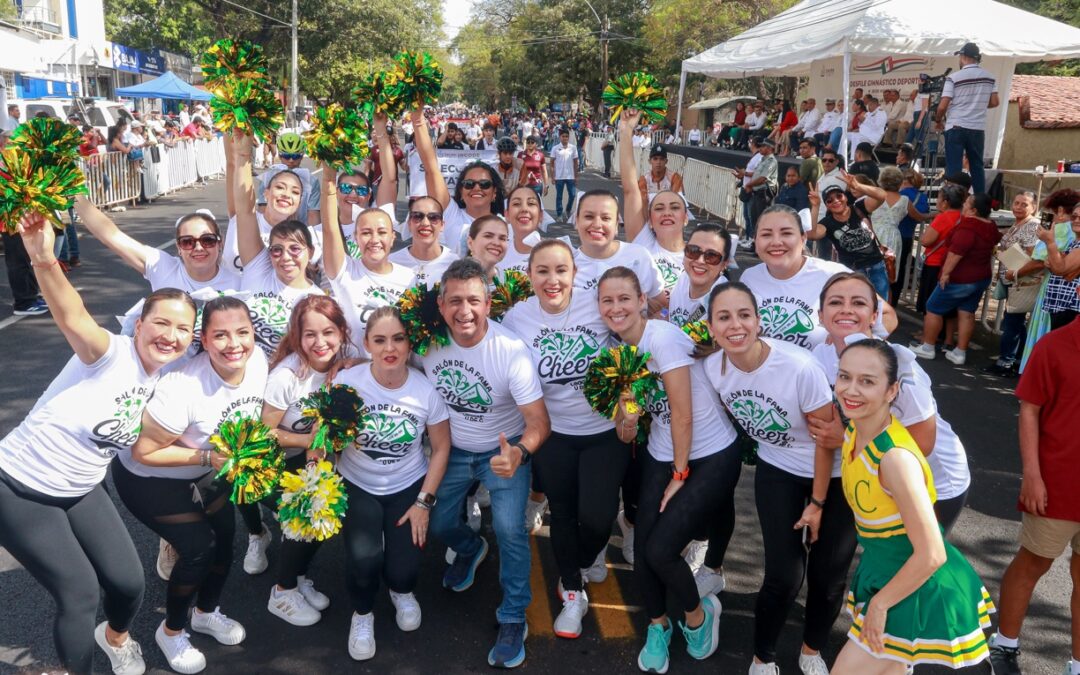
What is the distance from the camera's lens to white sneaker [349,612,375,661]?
358 centimetres

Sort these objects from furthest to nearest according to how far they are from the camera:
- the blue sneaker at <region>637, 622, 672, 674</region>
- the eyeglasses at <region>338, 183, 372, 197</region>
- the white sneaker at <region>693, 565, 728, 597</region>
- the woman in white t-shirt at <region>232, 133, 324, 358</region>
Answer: the eyeglasses at <region>338, 183, 372, 197</region> → the woman in white t-shirt at <region>232, 133, 324, 358</region> → the white sneaker at <region>693, 565, 728, 597</region> → the blue sneaker at <region>637, 622, 672, 674</region>

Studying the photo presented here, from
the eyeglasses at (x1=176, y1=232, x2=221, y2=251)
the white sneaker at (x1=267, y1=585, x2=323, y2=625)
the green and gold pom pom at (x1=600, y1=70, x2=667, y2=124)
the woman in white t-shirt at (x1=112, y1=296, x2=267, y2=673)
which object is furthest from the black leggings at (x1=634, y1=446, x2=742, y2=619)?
the eyeglasses at (x1=176, y1=232, x2=221, y2=251)

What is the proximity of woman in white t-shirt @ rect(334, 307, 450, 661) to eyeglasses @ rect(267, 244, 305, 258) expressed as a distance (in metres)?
0.83

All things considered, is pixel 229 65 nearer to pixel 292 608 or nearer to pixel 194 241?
pixel 194 241

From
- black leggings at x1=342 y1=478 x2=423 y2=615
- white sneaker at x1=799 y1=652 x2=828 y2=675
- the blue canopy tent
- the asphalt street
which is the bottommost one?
the asphalt street

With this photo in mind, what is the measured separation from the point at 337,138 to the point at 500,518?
2333 millimetres

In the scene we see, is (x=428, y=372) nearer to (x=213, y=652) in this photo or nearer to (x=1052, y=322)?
(x=213, y=652)

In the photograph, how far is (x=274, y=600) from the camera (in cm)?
388

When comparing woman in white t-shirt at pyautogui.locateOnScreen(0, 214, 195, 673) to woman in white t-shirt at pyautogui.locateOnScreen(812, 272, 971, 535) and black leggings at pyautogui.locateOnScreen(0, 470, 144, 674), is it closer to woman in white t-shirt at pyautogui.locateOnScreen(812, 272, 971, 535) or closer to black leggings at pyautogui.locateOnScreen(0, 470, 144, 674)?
black leggings at pyautogui.locateOnScreen(0, 470, 144, 674)

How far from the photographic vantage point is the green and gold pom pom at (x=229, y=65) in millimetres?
4273

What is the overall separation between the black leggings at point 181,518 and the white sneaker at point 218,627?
14 cm

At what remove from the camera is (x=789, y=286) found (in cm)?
412

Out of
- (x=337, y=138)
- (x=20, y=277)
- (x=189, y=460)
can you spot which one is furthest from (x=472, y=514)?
(x=20, y=277)

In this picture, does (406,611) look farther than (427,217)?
No
